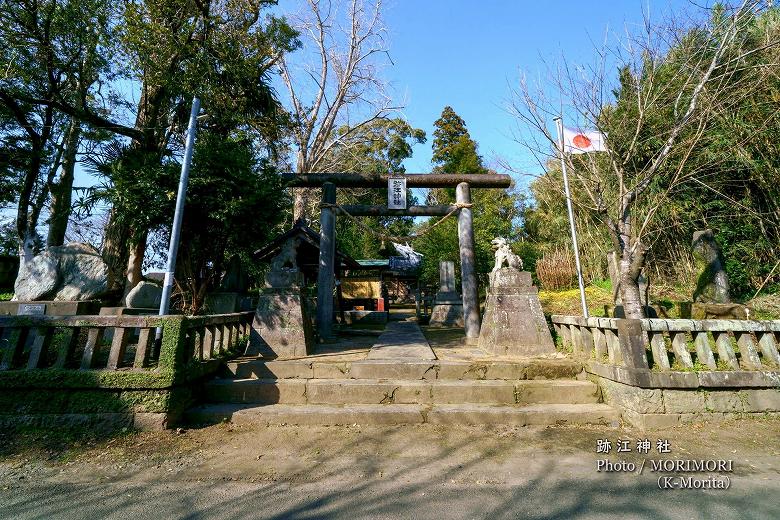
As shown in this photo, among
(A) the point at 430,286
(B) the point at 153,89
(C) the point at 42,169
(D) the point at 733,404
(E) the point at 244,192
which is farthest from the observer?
(A) the point at 430,286

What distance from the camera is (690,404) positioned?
3682mm

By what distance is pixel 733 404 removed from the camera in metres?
3.73

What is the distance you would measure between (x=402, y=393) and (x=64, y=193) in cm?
1030

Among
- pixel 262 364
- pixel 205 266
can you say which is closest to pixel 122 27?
pixel 205 266

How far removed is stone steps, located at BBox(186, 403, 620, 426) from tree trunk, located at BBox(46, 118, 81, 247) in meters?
7.68

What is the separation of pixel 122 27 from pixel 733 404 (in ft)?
35.8

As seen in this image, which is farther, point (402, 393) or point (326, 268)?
point (326, 268)

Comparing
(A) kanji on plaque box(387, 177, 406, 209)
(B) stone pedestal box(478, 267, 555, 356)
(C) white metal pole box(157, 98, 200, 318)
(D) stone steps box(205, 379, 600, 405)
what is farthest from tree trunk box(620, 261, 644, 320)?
(C) white metal pole box(157, 98, 200, 318)

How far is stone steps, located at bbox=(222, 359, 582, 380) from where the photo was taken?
4.43 m

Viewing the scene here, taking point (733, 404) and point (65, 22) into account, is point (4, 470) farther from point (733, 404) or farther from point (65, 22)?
point (65, 22)

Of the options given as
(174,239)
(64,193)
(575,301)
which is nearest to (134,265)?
(174,239)

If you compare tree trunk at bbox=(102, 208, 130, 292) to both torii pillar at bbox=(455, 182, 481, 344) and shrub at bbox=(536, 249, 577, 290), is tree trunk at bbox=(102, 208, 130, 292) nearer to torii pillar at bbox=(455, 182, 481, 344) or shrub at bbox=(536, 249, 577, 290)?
torii pillar at bbox=(455, 182, 481, 344)

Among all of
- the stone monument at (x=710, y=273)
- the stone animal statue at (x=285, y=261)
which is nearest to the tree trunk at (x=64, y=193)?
the stone animal statue at (x=285, y=261)

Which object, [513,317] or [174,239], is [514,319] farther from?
[174,239]
